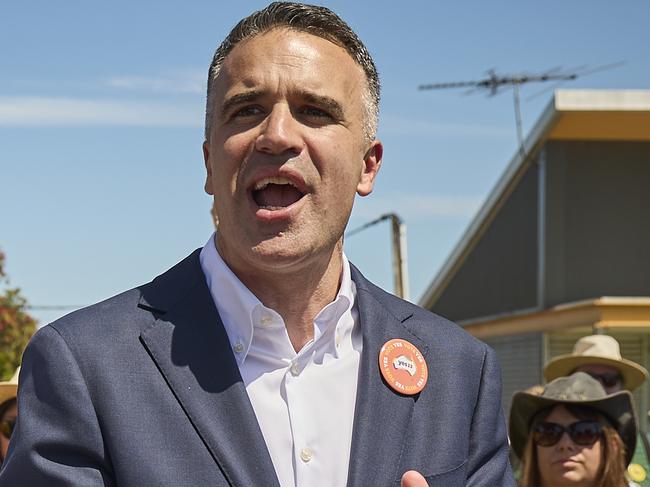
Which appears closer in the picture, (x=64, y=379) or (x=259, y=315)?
(x=64, y=379)

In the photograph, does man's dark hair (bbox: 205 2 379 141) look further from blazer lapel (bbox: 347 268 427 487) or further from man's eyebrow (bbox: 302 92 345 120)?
blazer lapel (bbox: 347 268 427 487)

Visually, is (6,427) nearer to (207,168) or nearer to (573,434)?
(573,434)

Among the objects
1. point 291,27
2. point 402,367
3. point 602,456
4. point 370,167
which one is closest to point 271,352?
point 402,367

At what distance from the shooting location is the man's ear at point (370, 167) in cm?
315

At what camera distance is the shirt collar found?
2.91 metres

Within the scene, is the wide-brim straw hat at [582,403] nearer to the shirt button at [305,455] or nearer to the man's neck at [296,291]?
the man's neck at [296,291]

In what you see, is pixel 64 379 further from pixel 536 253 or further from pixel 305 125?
pixel 536 253

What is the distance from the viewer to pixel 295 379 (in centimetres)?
290

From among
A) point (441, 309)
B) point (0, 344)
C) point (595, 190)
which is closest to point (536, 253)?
point (595, 190)

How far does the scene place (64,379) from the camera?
263cm

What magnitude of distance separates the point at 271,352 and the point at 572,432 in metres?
3.59

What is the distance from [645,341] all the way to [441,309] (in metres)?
8.04

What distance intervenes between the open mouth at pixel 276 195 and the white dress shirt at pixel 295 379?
206 mm

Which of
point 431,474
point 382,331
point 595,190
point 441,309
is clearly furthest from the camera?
point 441,309
